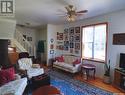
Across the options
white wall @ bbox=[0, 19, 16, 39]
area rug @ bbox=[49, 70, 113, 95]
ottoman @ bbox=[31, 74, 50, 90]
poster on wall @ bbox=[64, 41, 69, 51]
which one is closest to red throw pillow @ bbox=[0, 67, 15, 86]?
ottoman @ bbox=[31, 74, 50, 90]

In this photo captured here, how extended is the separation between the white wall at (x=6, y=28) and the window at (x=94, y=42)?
3667mm

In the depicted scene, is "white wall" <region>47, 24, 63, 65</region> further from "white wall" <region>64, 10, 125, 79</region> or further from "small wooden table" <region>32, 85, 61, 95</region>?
"small wooden table" <region>32, 85, 61, 95</region>

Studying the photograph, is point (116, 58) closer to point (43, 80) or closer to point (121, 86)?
point (121, 86)

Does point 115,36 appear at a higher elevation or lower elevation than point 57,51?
higher

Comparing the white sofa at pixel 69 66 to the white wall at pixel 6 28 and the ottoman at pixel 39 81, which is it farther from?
the white wall at pixel 6 28

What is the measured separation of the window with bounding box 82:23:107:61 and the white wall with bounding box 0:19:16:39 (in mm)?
3667

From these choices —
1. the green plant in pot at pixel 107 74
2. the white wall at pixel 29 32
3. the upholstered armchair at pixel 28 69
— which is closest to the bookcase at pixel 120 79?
the green plant in pot at pixel 107 74

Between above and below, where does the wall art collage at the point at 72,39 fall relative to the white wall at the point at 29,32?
below

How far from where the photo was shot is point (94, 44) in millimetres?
5305

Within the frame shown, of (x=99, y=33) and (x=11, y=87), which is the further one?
(x=99, y=33)

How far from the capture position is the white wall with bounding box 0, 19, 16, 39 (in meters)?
5.96

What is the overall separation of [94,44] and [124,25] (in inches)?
60.4

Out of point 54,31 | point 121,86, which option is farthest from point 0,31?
point 121,86

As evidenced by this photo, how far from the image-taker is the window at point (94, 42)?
16.1 feet
